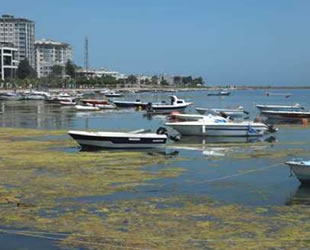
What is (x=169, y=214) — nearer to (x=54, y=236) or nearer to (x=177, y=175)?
(x=54, y=236)

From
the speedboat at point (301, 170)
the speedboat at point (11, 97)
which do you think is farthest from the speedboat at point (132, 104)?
the speedboat at point (301, 170)

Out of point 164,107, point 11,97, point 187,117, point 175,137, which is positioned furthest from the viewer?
point 11,97

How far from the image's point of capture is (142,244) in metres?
12.8

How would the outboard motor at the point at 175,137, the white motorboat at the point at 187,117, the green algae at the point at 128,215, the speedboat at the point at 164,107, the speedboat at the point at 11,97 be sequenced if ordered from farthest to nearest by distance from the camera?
the speedboat at the point at 11,97 → the speedboat at the point at 164,107 → the white motorboat at the point at 187,117 → the outboard motor at the point at 175,137 → the green algae at the point at 128,215

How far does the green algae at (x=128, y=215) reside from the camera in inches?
519

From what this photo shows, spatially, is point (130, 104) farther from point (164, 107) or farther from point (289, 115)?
point (289, 115)

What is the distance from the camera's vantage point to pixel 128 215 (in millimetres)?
15672

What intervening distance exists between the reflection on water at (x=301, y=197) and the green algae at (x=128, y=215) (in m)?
0.84

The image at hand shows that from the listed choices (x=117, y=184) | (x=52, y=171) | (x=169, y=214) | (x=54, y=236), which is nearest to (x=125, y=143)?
(x=52, y=171)

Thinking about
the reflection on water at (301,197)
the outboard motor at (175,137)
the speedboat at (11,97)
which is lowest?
the speedboat at (11,97)

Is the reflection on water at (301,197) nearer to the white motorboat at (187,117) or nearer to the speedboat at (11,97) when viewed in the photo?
the white motorboat at (187,117)

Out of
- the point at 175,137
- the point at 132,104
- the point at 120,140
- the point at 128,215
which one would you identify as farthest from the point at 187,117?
the point at 132,104

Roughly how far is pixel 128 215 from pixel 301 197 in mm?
6135

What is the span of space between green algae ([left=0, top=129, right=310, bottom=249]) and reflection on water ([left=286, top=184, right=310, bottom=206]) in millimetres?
841
